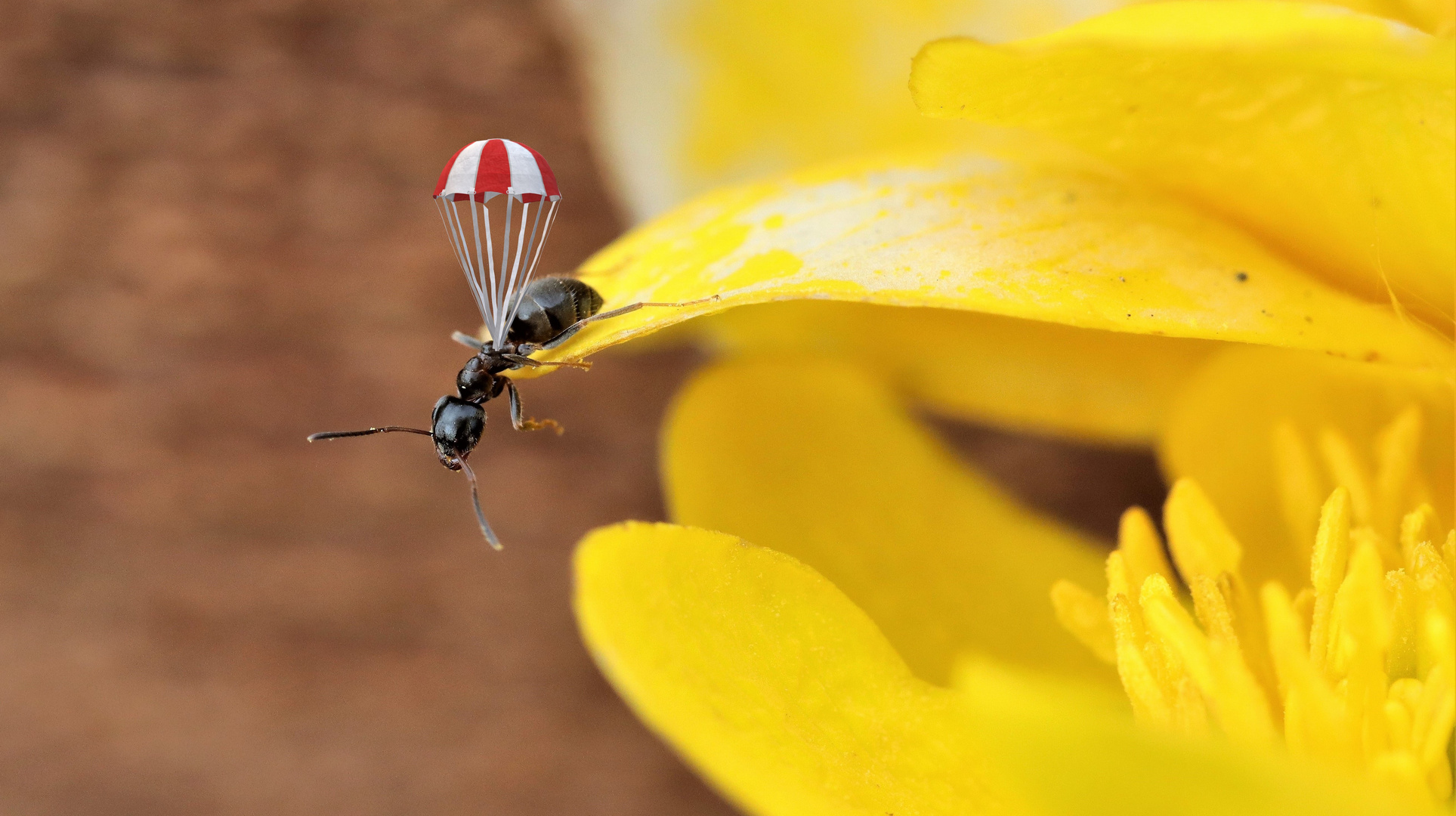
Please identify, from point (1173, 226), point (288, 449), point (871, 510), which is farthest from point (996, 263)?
point (288, 449)

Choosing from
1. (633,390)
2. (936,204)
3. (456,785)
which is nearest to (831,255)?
(936,204)

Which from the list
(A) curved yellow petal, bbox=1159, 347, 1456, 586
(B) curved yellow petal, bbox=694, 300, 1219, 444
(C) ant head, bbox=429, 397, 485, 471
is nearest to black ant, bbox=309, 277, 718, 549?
(C) ant head, bbox=429, 397, 485, 471

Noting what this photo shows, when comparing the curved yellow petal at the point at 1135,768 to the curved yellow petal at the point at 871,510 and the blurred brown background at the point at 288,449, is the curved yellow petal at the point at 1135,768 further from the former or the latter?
the blurred brown background at the point at 288,449

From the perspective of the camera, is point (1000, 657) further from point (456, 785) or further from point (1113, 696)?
point (456, 785)

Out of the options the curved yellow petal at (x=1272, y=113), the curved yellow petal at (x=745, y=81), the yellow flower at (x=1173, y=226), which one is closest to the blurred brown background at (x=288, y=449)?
the curved yellow petal at (x=745, y=81)

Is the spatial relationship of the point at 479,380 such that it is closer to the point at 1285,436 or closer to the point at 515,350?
the point at 515,350
